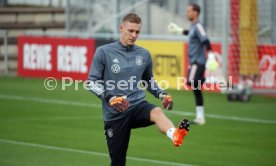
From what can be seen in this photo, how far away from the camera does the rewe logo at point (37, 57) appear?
96.7 feet

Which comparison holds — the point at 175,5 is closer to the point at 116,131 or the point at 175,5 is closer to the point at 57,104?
the point at 57,104

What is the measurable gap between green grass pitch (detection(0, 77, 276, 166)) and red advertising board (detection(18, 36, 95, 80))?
4.08 metres

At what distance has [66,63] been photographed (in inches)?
1136

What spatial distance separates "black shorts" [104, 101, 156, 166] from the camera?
10.0m

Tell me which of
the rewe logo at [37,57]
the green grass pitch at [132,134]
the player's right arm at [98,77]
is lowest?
the green grass pitch at [132,134]

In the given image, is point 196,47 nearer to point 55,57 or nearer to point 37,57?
point 55,57

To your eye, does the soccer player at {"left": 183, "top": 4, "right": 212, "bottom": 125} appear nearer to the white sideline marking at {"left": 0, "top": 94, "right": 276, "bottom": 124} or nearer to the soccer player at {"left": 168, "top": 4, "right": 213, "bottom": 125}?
the soccer player at {"left": 168, "top": 4, "right": 213, "bottom": 125}

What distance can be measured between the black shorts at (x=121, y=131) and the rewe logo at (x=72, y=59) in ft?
59.3

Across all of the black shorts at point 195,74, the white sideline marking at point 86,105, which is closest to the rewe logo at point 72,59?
the white sideline marking at point 86,105

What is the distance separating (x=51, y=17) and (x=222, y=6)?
9.64 meters

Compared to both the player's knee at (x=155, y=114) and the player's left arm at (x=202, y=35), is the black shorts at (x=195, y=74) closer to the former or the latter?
the player's left arm at (x=202, y=35)

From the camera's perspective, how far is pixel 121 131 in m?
10.0

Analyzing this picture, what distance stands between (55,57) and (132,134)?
43.1ft

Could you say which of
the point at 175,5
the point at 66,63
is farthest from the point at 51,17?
the point at 175,5
